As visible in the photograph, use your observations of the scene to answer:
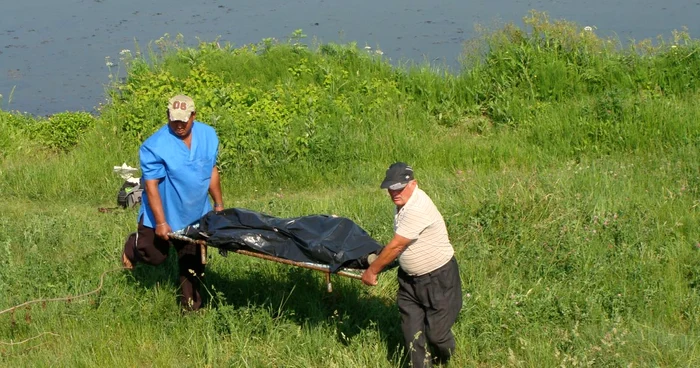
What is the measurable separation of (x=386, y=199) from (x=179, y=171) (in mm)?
3032

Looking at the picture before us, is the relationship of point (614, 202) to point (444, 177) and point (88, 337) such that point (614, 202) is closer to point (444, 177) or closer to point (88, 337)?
point (444, 177)

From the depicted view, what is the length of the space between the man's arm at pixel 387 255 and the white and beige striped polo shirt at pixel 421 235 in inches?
1.5

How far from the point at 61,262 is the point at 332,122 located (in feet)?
13.7

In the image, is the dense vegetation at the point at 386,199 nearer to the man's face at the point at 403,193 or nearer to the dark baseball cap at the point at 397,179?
the man's face at the point at 403,193

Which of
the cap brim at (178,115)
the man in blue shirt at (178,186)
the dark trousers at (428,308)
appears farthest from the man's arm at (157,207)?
the dark trousers at (428,308)

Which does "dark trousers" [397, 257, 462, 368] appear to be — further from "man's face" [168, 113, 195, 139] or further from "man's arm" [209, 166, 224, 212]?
"man's face" [168, 113, 195, 139]

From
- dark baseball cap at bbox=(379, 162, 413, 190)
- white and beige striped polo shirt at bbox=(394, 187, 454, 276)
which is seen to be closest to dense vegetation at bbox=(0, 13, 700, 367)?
white and beige striped polo shirt at bbox=(394, 187, 454, 276)

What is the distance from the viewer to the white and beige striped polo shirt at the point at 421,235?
5770mm

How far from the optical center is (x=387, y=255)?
5.79 metres

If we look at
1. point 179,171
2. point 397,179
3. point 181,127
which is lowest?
point 179,171

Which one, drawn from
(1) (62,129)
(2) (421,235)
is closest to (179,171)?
(2) (421,235)

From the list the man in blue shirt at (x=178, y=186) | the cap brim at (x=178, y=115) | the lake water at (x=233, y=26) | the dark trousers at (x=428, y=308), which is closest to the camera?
the dark trousers at (x=428, y=308)

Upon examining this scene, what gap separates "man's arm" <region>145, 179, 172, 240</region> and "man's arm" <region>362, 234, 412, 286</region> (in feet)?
5.36

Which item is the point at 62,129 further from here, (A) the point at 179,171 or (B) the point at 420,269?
(B) the point at 420,269
